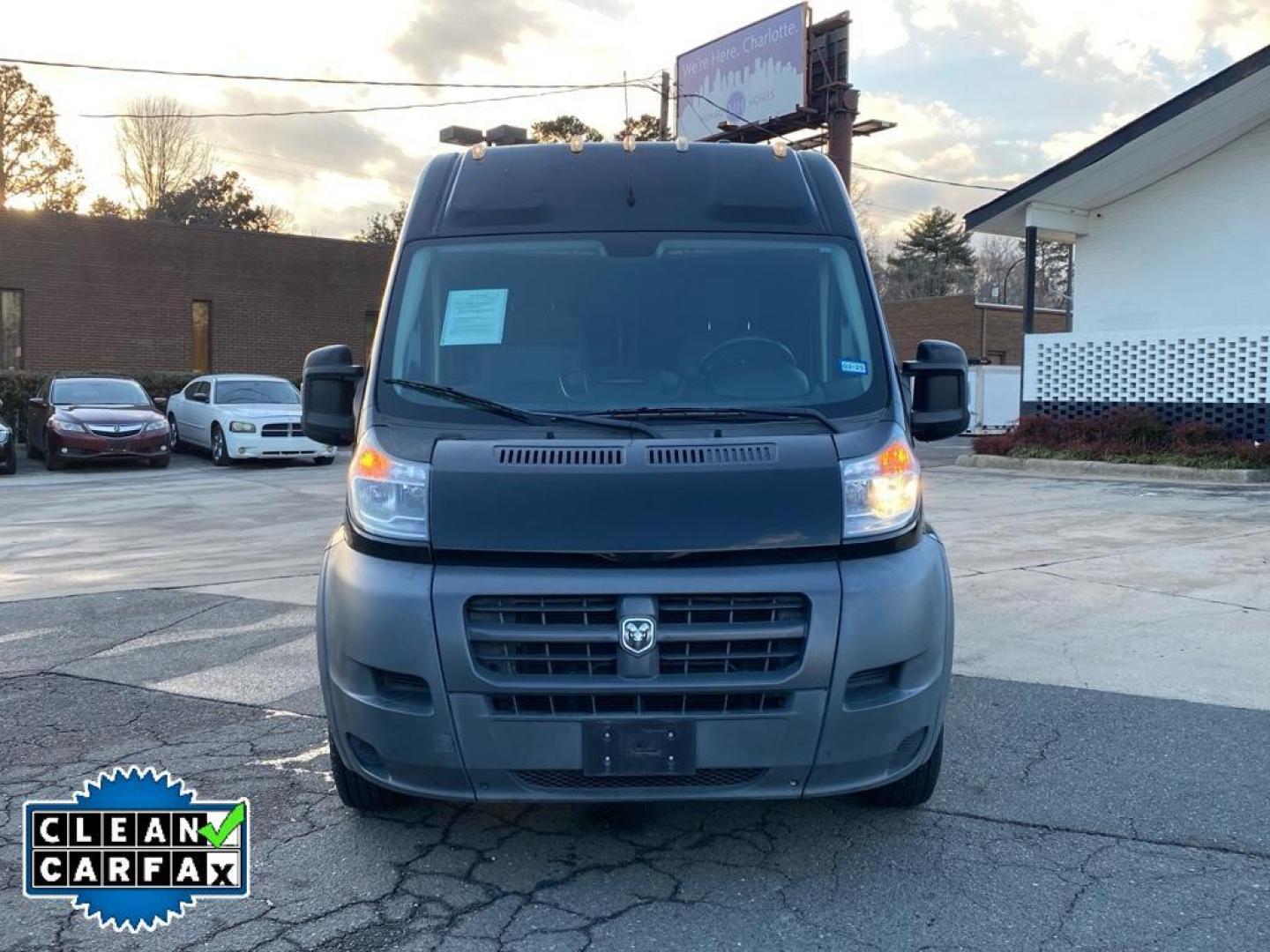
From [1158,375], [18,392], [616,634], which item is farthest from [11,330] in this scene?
[616,634]

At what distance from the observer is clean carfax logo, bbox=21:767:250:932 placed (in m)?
3.36

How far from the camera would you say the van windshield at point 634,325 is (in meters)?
3.97

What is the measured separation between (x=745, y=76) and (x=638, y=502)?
31.0m

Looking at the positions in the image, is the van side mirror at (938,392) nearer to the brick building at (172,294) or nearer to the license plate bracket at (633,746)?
the license plate bracket at (633,746)

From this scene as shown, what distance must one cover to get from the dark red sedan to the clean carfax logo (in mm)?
15875

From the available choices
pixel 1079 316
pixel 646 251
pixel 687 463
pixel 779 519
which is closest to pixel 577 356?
pixel 646 251

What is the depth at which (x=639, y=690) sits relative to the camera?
3176mm

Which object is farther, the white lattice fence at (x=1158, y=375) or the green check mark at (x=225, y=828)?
the white lattice fence at (x=1158, y=375)

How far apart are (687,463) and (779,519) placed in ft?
1.06

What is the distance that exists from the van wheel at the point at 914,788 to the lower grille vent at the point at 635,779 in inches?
31.3

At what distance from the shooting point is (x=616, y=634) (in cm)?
317

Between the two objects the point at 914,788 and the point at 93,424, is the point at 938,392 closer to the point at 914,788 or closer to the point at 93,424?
the point at 914,788

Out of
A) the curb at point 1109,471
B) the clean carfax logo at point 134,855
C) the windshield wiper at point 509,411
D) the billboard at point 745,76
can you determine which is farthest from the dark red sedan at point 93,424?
the billboard at point 745,76

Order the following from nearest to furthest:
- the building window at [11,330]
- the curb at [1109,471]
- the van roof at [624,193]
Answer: the van roof at [624,193], the curb at [1109,471], the building window at [11,330]
